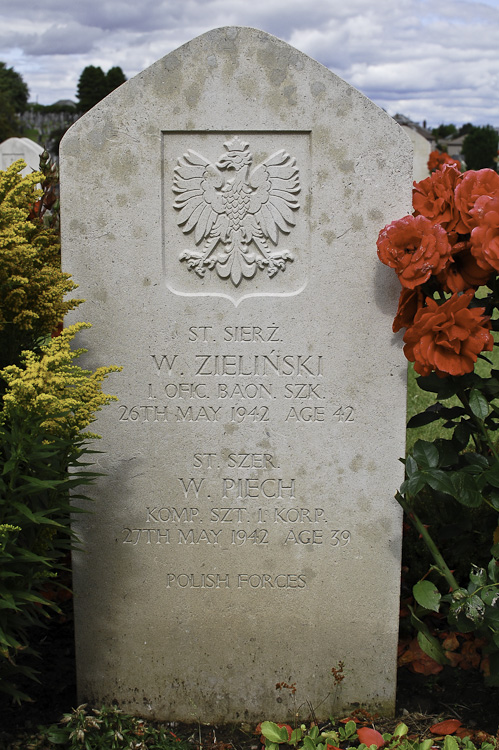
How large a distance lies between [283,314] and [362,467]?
69cm

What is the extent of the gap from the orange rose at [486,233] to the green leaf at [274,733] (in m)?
1.91

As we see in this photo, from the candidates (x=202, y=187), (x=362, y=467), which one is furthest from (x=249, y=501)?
(x=202, y=187)

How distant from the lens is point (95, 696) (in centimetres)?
311

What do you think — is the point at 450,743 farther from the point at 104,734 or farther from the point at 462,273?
the point at 462,273

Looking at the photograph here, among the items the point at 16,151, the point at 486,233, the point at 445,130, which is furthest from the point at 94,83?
the point at 445,130

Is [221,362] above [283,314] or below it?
below

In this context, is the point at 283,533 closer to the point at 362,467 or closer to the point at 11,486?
the point at 362,467

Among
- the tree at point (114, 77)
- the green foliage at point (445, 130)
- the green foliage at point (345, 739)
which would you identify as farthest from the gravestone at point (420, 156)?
the green foliage at point (445, 130)

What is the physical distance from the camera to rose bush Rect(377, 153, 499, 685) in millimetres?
2635

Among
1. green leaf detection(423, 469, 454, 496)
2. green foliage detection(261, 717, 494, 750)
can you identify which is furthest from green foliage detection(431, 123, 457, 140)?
green foliage detection(261, 717, 494, 750)

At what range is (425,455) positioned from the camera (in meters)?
2.82

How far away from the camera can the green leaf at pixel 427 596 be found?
2729 mm

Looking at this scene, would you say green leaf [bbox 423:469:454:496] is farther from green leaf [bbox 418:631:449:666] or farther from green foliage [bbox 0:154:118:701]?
green foliage [bbox 0:154:118:701]

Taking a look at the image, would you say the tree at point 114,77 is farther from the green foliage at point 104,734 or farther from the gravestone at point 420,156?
the green foliage at point 104,734
